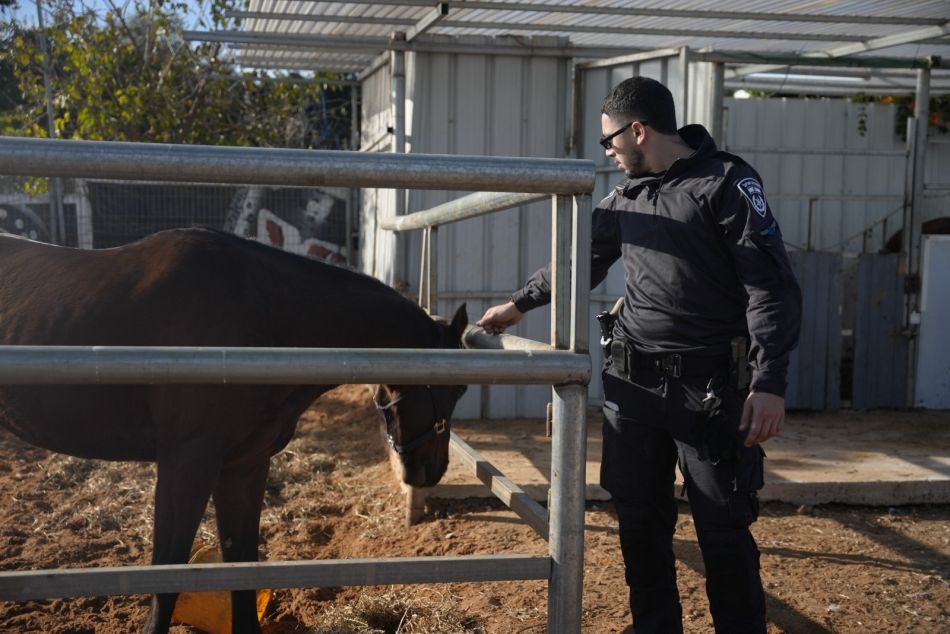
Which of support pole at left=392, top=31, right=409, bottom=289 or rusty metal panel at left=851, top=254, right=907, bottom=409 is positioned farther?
rusty metal panel at left=851, top=254, right=907, bottom=409

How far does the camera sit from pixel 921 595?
3.98 m

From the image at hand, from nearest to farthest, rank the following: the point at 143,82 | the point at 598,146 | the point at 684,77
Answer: the point at 684,77 < the point at 598,146 < the point at 143,82

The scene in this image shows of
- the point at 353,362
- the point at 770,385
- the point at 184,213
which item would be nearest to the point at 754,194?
the point at 770,385

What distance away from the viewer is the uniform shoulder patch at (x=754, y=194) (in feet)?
8.54

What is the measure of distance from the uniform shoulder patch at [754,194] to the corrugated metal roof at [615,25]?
13.0 ft

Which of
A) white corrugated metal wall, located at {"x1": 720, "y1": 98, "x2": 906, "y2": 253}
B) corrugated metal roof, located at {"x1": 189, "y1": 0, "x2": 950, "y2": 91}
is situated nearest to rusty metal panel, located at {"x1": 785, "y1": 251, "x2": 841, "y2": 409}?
white corrugated metal wall, located at {"x1": 720, "y1": 98, "x2": 906, "y2": 253}

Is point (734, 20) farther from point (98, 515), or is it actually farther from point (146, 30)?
point (146, 30)

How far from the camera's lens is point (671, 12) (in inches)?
255

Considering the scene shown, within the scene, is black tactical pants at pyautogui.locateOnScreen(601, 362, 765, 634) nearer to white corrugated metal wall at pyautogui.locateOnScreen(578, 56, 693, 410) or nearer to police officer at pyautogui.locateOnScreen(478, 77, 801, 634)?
police officer at pyautogui.locateOnScreen(478, 77, 801, 634)

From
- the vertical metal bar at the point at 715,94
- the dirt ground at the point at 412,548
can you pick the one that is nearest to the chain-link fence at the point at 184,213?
the dirt ground at the point at 412,548

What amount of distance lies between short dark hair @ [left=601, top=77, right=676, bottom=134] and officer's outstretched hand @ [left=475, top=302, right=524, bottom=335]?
71cm

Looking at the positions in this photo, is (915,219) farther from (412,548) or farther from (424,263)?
(412,548)

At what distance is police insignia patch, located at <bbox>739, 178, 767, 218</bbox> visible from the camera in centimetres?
260

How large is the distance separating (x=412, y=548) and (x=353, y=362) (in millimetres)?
3111
